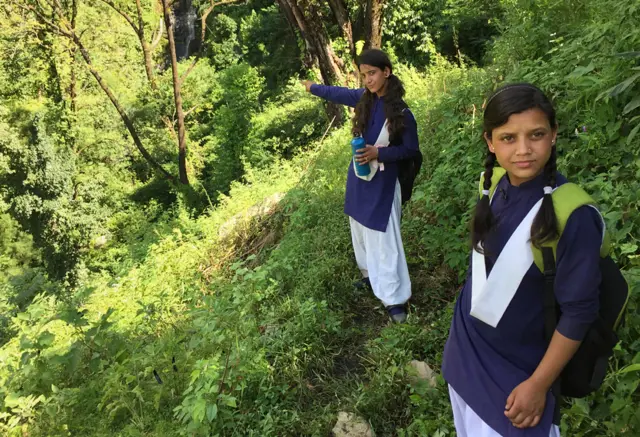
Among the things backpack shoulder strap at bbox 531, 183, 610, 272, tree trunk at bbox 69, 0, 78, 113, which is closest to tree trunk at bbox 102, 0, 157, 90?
tree trunk at bbox 69, 0, 78, 113

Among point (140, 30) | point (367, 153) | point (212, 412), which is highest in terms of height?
point (140, 30)

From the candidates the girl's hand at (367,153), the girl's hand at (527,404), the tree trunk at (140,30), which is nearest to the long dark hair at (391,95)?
the girl's hand at (367,153)

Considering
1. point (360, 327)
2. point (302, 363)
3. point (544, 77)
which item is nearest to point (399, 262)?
point (360, 327)

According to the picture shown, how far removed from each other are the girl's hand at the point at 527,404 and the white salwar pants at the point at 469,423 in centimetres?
9

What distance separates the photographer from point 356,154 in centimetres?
269

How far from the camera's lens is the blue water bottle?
2.67m

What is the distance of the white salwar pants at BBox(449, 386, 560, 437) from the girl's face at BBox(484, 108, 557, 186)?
721 millimetres

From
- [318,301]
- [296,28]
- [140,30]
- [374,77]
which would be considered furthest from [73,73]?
[374,77]

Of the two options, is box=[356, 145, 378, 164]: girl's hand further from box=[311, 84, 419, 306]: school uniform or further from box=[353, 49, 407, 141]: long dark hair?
box=[353, 49, 407, 141]: long dark hair

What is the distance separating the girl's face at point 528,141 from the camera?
115cm

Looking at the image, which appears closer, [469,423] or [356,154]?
[469,423]

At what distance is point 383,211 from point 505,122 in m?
1.67

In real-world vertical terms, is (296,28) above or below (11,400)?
above

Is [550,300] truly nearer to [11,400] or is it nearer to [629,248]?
[629,248]
